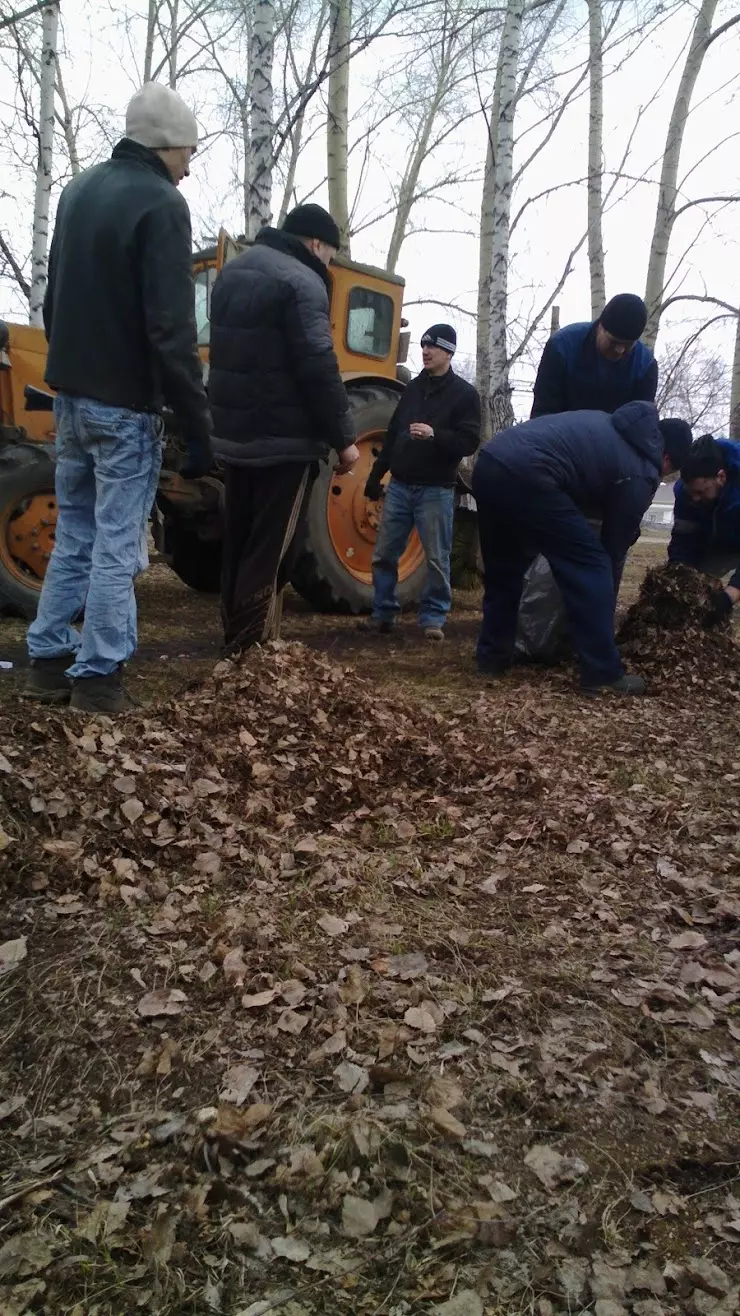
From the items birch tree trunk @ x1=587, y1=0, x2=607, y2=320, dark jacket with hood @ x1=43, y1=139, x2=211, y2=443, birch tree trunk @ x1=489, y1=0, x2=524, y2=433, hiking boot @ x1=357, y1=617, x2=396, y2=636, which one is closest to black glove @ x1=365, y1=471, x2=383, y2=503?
hiking boot @ x1=357, y1=617, x2=396, y2=636

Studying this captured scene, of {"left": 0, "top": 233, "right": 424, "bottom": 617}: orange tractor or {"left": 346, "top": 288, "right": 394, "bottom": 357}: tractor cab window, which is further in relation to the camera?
{"left": 346, "top": 288, "right": 394, "bottom": 357}: tractor cab window

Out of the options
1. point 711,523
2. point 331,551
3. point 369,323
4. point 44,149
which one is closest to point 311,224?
point 331,551

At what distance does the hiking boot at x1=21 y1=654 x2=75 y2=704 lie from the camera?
3.67 metres

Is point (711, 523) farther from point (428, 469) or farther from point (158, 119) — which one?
point (158, 119)

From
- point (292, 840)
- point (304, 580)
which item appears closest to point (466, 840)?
point (292, 840)

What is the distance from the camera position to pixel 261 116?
7.85m

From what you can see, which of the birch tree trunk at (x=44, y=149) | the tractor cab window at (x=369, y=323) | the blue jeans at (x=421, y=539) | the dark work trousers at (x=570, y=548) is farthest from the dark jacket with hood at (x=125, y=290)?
the birch tree trunk at (x=44, y=149)

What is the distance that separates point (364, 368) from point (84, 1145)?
6.44m

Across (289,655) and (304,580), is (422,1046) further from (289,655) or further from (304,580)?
(304,580)

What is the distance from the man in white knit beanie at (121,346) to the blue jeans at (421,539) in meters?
2.77

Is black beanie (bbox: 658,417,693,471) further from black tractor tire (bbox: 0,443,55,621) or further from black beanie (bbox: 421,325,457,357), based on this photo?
black tractor tire (bbox: 0,443,55,621)

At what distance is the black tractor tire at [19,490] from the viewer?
5.53 meters

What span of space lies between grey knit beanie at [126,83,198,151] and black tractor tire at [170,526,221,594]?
12.3 feet

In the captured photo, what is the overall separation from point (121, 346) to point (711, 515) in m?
4.02
